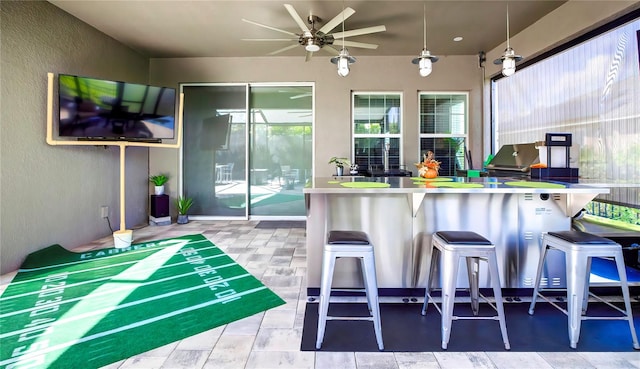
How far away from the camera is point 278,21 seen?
13.0ft

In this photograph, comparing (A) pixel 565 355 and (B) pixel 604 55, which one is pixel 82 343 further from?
(B) pixel 604 55

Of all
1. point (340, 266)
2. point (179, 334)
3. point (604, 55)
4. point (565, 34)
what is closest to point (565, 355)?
point (340, 266)

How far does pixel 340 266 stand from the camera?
2.39 metres

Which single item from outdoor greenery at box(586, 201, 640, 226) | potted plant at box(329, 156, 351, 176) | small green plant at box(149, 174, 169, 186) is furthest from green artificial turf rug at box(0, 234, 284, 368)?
outdoor greenery at box(586, 201, 640, 226)

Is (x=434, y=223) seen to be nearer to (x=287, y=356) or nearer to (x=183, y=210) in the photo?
(x=287, y=356)

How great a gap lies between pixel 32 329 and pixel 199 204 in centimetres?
363

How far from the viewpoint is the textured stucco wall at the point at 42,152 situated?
3029 mm

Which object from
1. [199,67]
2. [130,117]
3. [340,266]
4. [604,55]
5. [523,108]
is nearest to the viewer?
[340,266]

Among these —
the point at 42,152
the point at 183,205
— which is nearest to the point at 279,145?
the point at 183,205

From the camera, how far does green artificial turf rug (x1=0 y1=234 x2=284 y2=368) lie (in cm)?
176

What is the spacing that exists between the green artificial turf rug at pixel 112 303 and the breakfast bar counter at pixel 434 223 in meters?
0.82

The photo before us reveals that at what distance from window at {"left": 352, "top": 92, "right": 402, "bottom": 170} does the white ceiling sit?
0.80 m

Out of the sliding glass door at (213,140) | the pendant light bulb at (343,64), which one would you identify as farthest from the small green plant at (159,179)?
the pendant light bulb at (343,64)

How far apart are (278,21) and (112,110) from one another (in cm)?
231
